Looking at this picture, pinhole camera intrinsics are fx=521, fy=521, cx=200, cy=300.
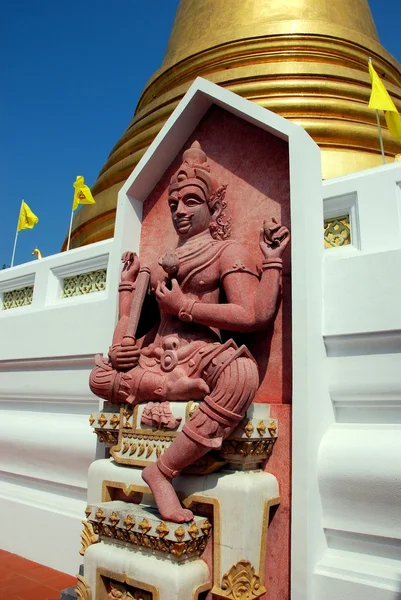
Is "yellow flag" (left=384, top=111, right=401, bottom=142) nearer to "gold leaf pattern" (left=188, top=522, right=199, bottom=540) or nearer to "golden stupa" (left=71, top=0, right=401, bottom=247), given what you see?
"golden stupa" (left=71, top=0, right=401, bottom=247)

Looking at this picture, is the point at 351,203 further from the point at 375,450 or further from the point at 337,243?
the point at 375,450

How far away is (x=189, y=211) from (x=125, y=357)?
3.75ft

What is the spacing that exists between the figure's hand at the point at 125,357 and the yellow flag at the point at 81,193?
4084mm

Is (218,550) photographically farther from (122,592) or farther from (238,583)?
(122,592)

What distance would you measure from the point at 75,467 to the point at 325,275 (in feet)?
9.53

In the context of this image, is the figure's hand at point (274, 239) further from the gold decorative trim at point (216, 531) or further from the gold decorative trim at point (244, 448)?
the gold decorative trim at point (216, 531)

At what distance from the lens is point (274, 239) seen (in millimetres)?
3475

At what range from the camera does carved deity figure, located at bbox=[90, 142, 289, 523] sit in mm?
2945

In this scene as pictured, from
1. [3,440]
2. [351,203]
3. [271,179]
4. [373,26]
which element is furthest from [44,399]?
[373,26]

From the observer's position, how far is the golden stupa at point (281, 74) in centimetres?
684

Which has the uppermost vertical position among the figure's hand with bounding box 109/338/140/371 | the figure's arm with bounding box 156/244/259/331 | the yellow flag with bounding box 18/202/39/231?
the yellow flag with bounding box 18/202/39/231

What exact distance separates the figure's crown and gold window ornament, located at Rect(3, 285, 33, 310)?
2892 millimetres

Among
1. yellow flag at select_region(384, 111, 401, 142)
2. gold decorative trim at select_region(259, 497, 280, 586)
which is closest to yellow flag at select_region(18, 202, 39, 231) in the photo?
yellow flag at select_region(384, 111, 401, 142)

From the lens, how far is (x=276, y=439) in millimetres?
3242
